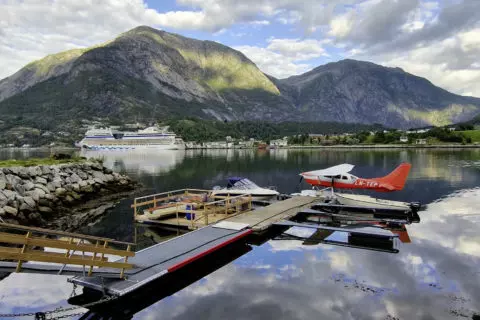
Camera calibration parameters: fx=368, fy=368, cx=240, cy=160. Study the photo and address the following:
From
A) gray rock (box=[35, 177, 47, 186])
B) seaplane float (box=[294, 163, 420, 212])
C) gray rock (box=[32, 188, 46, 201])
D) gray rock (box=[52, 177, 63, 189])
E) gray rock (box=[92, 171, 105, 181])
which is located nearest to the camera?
gray rock (box=[32, 188, 46, 201])

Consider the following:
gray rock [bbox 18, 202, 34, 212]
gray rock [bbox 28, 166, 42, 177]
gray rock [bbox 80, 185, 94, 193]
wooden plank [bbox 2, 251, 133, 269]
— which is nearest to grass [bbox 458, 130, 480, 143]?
gray rock [bbox 80, 185, 94, 193]

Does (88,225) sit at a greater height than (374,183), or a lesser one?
lesser

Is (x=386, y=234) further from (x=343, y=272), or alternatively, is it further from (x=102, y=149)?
(x=102, y=149)

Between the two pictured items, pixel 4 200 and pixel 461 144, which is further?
pixel 461 144

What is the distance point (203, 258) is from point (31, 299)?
21.8 feet

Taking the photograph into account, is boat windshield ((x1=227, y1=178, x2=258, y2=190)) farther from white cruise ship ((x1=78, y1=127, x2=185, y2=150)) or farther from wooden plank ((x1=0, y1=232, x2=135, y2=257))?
white cruise ship ((x1=78, y1=127, x2=185, y2=150))

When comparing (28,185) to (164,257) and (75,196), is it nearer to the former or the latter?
(75,196)

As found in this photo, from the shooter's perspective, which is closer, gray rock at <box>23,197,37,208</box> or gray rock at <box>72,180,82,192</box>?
gray rock at <box>23,197,37,208</box>

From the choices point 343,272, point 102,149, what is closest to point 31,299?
point 343,272

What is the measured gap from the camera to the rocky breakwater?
2505cm

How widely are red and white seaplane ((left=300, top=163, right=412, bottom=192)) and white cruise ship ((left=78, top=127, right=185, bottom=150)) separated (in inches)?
6225

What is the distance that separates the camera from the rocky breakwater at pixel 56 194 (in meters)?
25.0

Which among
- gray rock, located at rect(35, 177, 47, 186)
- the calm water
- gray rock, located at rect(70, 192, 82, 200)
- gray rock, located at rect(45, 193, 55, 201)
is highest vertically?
gray rock, located at rect(35, 177, 47, 186)

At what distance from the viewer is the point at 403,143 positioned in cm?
18738
